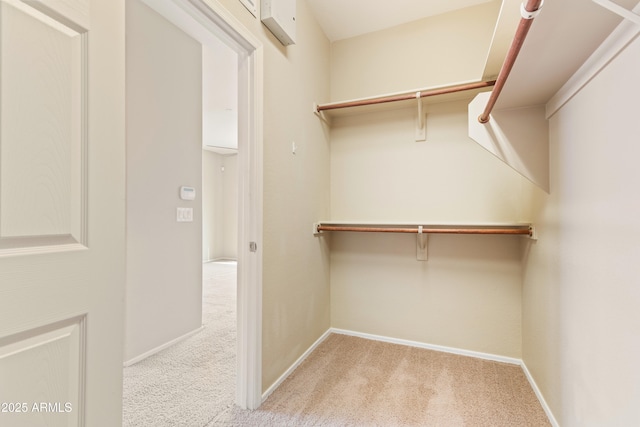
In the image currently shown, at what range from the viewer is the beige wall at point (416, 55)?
2180mm

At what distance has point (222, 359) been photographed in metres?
2.14

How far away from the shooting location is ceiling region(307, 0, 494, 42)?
7.07 ft

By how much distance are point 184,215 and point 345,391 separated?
1.85 m

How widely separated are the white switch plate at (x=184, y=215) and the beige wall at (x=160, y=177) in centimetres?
4

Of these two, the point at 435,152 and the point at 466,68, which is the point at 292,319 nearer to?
the point at 435,152

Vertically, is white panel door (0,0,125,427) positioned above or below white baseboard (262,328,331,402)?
above

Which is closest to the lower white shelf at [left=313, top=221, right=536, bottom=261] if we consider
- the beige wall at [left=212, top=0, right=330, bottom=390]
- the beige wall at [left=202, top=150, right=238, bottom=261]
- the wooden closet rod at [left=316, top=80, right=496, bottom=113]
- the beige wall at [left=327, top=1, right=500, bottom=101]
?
the beige wall at [left=212, top=0, right=330, bottom=390]

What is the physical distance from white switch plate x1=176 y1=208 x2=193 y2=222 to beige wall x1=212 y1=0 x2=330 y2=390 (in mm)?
1097

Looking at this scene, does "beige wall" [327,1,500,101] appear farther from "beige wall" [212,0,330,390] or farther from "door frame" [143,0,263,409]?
"door frame" [143,0,263,409]

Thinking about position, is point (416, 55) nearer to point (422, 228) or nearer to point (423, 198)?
point (423, 198)

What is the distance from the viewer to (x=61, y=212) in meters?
0.73

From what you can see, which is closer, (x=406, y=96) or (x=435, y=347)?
(x=406, y=96)

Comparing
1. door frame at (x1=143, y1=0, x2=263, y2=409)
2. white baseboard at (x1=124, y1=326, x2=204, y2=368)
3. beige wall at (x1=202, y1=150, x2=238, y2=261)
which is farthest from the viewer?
beige wall at (x1=202, y1=150, x2=238, y2=261)

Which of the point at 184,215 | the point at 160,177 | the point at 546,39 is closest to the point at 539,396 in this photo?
the point at 546,39
